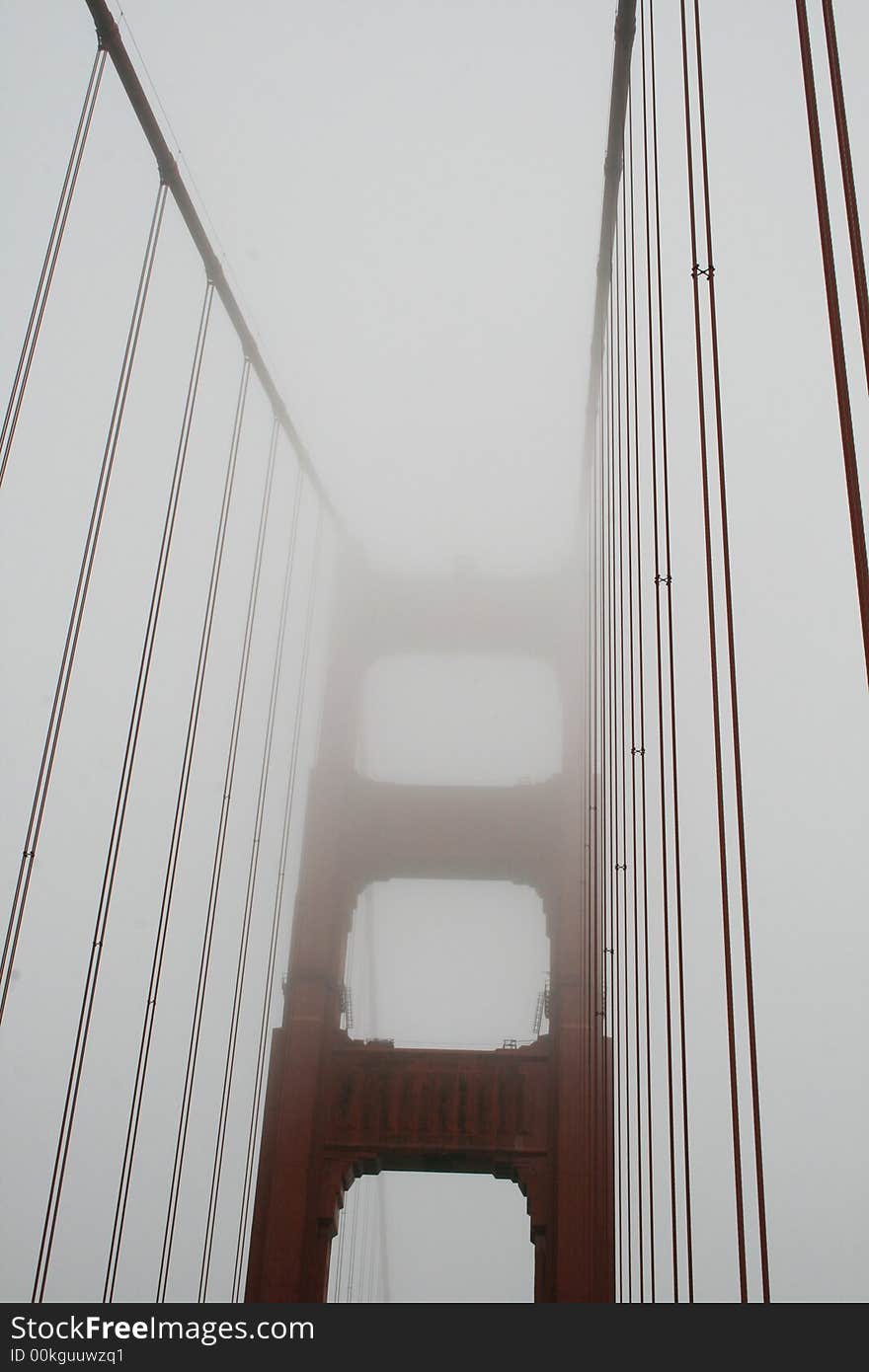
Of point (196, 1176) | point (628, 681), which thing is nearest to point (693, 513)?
point (628, 681)

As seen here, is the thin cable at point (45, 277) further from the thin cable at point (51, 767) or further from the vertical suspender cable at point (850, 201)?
the vertical suspender cable at point (850, 201)

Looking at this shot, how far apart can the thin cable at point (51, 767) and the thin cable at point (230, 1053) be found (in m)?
2.30

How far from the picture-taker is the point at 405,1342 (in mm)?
3176

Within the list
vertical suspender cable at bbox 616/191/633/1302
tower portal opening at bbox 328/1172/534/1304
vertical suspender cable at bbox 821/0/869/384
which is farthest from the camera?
tower portal opening at bbox 328/1172/534/1304

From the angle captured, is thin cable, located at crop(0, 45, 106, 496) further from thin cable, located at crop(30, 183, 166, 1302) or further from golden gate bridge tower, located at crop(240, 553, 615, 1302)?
golden gate bridge tower, located at crop(240, 553, 615, 1302)

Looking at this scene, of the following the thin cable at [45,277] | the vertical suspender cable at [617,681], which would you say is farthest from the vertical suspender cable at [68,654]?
the vertical suspender cable at [617,681]

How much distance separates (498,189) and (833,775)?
15.8 ft

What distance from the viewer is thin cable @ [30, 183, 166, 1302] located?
196 inches

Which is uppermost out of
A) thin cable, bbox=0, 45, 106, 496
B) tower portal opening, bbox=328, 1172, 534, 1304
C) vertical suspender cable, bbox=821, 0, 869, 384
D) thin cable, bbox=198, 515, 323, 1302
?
thin cable, bbox=0, 45, 106, 496

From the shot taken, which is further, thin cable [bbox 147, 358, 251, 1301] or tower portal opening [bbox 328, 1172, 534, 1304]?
tower portal opening [bbox 328, 1172, 534, 1304]

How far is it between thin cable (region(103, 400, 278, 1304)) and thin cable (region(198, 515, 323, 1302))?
762 mm

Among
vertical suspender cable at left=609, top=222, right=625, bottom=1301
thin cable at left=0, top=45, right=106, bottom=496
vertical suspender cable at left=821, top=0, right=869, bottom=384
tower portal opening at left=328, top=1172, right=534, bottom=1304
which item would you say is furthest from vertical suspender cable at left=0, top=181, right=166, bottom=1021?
tower portal opening at left=328, top=1172, right=534, bottom=1304

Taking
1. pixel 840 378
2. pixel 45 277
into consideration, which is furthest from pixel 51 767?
pixel 840 378

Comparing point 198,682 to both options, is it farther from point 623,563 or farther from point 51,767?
point 623,563
